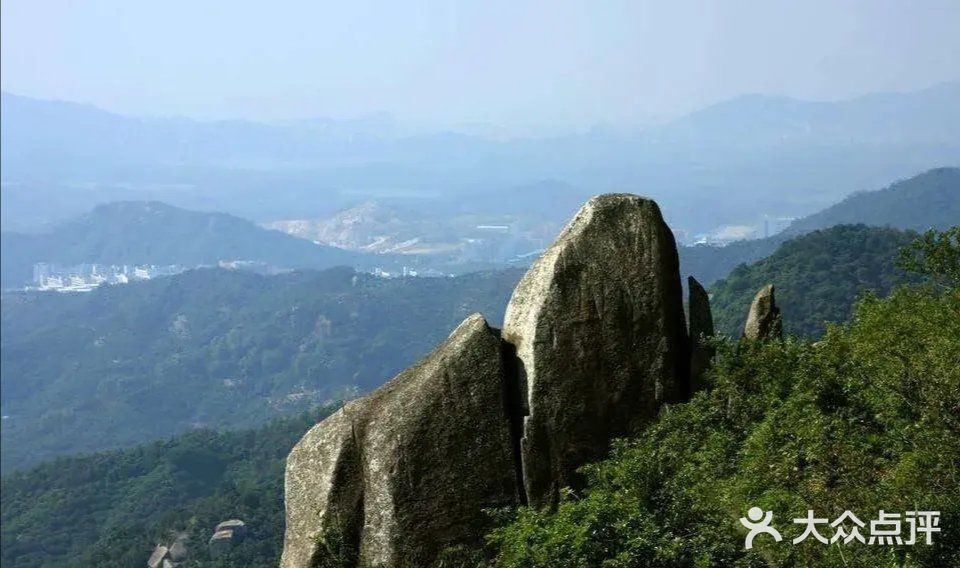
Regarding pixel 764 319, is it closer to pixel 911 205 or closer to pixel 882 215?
pixel 911 205

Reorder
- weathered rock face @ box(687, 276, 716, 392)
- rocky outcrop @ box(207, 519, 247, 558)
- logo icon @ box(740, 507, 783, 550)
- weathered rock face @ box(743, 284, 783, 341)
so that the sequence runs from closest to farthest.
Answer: logo icon @ box(740, 507, 783, 550) → weathered rock face @ box(687, 276, 716, 392) → weathered rock face @ box(743, 284, 783, 341) → rocky outcrop @ box(207, 519, 247, 558)

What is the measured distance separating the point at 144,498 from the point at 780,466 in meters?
92.5

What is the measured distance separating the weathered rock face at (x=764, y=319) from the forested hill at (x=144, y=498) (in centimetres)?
5037

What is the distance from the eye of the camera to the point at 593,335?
12133 millimetres

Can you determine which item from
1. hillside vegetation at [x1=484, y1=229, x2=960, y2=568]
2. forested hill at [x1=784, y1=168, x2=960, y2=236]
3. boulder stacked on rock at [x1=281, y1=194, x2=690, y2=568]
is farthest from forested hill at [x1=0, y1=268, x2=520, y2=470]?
boulder stacked on rock at [x1=281, y1=194, x2=690, y2=568]

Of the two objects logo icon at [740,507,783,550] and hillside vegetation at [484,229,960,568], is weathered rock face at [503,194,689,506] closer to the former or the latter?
hillside vegetation at [484,229,960,568]

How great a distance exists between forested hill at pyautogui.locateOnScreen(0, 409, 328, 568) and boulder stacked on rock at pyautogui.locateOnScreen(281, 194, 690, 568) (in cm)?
5150

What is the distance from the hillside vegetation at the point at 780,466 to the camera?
9.79 metres

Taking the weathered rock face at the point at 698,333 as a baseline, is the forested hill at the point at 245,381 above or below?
below

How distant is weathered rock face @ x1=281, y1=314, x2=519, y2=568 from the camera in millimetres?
11508

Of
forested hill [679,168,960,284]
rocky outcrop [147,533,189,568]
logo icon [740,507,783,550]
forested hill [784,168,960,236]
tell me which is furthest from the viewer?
forested hill [679,168,960,284]

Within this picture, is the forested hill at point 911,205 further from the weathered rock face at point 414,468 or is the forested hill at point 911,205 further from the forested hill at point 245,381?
the weathered rock face at point 414,468

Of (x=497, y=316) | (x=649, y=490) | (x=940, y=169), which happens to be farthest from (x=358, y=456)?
(x=940, y=169)

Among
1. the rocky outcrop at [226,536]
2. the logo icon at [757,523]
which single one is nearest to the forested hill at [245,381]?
the rocky outcrop at [226,536]
